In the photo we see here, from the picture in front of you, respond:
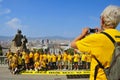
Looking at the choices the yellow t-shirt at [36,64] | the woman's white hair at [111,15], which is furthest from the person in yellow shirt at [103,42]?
the yellow t-shirt at [36,64]

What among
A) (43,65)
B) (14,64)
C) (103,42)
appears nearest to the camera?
(103,42)

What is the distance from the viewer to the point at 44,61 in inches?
1214

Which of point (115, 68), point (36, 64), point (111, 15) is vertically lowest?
point (36, 64)

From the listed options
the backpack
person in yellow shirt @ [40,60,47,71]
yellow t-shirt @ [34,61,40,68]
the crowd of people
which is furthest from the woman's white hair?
person in yellow shirt @ [40,60,47,71]

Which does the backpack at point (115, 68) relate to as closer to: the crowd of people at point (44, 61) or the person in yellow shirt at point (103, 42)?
the person in yellow shirt at point (103, 42)

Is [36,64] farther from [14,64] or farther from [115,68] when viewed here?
[115,68]

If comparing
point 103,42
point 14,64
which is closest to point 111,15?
Answer: point 103,42

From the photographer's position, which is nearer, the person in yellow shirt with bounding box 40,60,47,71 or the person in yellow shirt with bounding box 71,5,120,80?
the person in yellow shirt with bounding box 71,5,120,80

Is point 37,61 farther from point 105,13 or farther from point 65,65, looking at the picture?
point 105,13

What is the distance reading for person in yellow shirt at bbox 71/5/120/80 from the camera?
459 cm

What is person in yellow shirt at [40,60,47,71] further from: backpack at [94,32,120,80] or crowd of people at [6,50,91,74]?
backpack at [94,32,120,80]

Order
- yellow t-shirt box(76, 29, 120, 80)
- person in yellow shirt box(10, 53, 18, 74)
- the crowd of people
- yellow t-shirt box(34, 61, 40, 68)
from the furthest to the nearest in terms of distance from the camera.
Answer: yellow t-shirt box(34, 61, 40, 68) < the crowd of people < person in yellow shirt box(10, 53, 18, 74) < yellow t-shirt box(76, 29, 120, 80)

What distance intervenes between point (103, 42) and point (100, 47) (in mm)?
73

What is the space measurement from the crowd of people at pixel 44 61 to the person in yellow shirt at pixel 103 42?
23752mm
